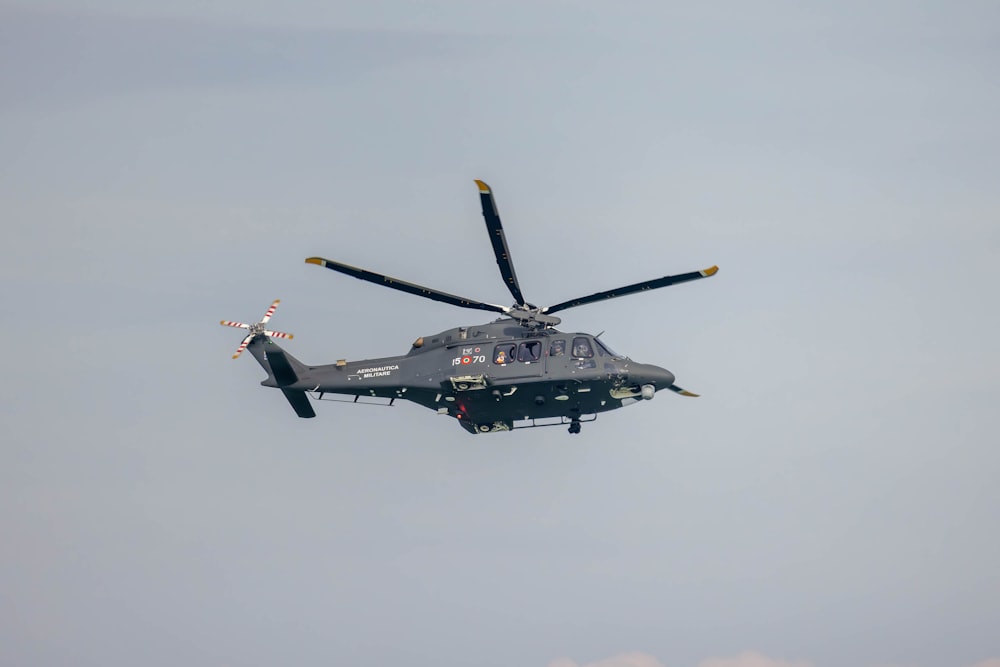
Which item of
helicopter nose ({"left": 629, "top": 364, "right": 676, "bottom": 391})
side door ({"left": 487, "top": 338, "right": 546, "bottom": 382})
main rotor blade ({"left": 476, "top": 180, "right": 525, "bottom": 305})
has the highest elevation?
main rotor blade ({"left": 476, "top": 180, "right": 525, "bottom": 305})

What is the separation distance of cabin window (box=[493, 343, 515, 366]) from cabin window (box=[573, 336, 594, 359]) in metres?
2.70

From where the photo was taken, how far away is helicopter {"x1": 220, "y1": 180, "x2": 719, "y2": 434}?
216 ft

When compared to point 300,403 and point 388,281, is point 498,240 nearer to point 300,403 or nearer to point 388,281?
point 388,281

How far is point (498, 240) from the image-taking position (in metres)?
65.4

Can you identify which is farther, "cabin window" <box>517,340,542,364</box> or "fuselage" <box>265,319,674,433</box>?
"cabin window" <box>517,340,542,364</box>

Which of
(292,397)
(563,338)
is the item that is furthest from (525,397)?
(292,397)

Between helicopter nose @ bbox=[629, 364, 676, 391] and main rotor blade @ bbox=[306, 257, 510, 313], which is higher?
main rotor blade @ bbox=[306, 257, 510, 313]

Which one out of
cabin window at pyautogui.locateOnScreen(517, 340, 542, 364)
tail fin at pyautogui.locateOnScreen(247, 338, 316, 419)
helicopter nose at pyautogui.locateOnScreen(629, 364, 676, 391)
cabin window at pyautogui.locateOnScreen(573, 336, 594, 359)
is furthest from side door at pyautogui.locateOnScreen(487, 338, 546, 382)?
tail fin at pyautogui.locateOnScreen(247, 338, 316, 419)

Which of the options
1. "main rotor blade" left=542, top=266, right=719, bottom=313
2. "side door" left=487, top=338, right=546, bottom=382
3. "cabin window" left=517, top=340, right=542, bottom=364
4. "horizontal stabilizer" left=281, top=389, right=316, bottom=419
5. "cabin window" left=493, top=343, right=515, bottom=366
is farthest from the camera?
"horizontal stabilizer" left=281, top=389, right=316, bottom=419

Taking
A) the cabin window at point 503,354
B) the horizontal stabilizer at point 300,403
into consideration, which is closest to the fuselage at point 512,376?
the cabin window at point 503,354

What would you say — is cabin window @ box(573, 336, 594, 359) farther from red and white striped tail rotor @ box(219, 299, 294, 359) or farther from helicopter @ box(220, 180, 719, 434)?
red and white striped tail rotor @ box(219, 299, 294, 359)

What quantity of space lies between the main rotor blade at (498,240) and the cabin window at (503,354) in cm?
220

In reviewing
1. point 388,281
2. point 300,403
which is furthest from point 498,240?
point 300,403

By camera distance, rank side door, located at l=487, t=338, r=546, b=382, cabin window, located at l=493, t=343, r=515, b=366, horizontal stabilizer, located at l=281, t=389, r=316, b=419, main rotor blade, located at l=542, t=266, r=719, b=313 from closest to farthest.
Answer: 1. main rotor blade, located at l=542, t=266, r=719, b=313
2. side door, located at l=487, t=338, r=546, b=382
3. cabin window, located at l=493, t=343, r=515, b=366
4. horizontal stabilizer, located at l=281, t=389, r=316, b=419
